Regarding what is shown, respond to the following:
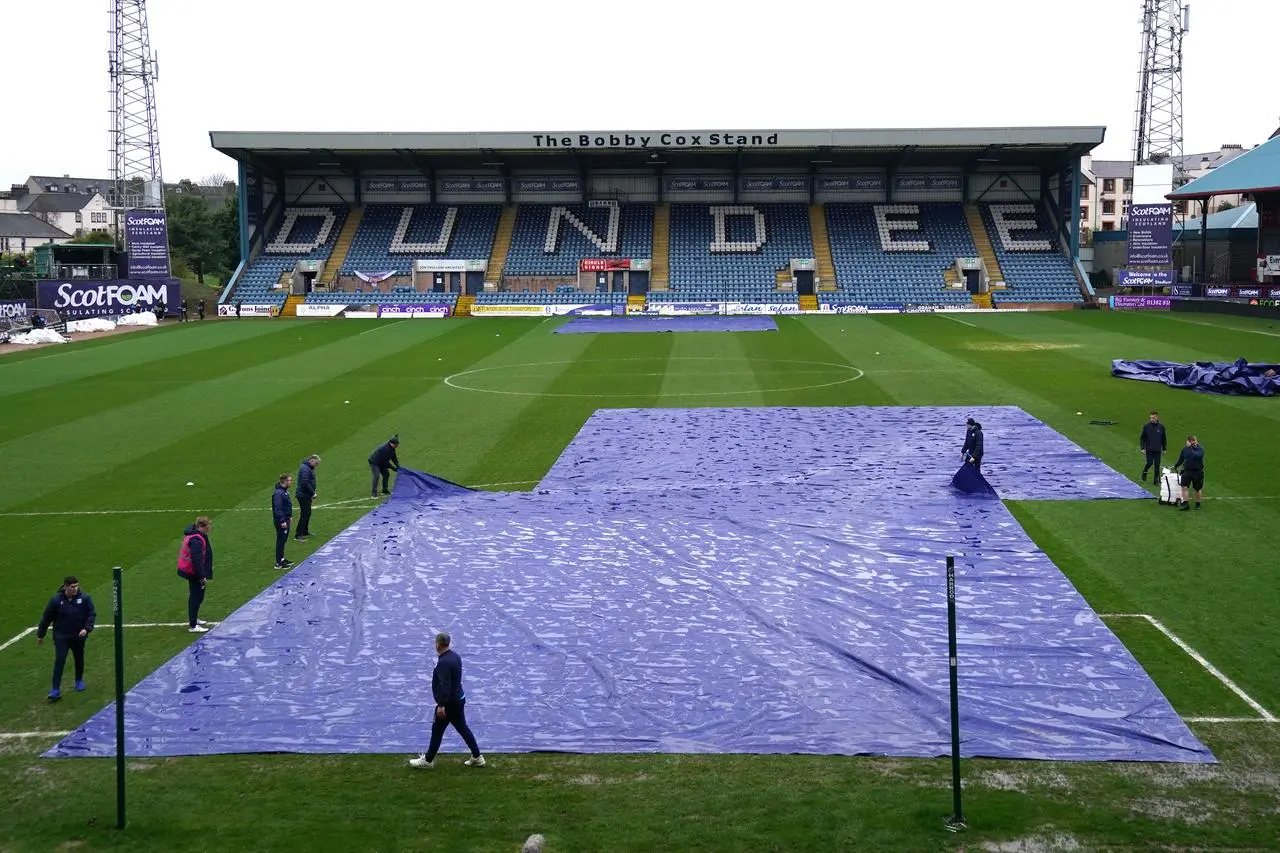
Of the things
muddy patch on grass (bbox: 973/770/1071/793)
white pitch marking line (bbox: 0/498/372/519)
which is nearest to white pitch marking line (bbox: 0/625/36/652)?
white pitch marking line (bbox: 0/498/372/519)

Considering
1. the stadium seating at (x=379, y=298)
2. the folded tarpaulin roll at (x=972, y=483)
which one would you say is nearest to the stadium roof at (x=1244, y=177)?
the stadium seating at (x=379, y=298)

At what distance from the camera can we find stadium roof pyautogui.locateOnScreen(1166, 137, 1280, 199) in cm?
7031

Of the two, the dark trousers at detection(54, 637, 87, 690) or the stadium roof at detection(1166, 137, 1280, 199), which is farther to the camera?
the stadium roof at detection(1166, 137, 1280, 199)

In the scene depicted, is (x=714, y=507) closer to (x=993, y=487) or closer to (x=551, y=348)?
(x=993, y=487)

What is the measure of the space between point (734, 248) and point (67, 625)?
237ft

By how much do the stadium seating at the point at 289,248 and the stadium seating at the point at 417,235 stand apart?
2083 mm

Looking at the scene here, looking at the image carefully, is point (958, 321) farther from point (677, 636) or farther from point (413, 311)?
point (677, 636)

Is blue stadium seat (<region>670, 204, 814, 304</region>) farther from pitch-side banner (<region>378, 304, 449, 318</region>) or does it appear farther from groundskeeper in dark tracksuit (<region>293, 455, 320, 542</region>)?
groundskeeper in dark tracksuit (<region>293, 455, 320, 542</region>)

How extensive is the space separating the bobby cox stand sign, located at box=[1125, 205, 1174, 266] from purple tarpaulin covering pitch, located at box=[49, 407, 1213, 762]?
175 feet

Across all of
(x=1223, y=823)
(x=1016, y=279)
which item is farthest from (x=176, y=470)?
(x=1016, y=279)

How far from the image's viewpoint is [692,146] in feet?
258

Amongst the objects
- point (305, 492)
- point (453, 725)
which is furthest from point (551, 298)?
point (453, 725)

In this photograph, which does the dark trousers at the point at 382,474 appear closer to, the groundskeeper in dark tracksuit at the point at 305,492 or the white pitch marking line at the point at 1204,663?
the groundskeeper in dark tracksuit at the point at 305,492

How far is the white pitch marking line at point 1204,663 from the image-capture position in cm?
1330
